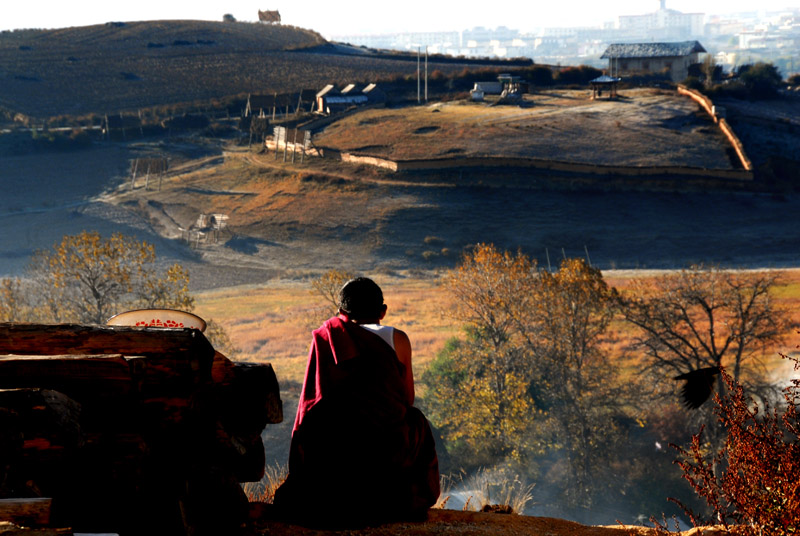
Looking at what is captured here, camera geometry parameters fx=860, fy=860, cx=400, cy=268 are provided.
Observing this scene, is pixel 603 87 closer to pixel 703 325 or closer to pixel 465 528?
pixel 703 325

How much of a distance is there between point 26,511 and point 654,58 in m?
92.7

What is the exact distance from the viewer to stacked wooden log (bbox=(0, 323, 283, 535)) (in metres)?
3.80

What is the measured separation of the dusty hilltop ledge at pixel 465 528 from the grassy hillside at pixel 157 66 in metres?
77.9

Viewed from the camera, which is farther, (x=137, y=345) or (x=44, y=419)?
(x=137, y=345)

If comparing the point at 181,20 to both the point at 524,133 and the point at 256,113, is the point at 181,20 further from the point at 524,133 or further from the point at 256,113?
the point at 524,133

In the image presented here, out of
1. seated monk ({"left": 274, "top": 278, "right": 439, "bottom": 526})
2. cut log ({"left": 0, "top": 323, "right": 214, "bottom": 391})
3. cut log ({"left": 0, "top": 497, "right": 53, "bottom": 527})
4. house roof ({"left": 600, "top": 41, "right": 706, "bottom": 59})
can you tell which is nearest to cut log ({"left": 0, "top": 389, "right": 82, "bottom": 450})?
cut log ({"left": 0, "top": 497, "right": 53, "bottom": 527})

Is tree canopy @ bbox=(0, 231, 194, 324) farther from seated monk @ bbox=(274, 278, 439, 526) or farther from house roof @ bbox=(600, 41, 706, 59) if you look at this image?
house roof @ bbox=(600, 41, 706, 59)

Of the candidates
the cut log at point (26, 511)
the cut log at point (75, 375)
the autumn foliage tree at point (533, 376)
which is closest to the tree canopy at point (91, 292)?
the autumn foliage tree at point (533, 376)

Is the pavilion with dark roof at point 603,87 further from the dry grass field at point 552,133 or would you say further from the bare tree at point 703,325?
the bare tree at point 703,325

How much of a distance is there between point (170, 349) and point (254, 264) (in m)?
40.4

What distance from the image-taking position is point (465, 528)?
17.3 feet

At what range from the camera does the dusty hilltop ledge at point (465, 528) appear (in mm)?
4984

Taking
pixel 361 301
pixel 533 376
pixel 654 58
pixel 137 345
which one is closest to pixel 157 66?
pixel 654 58

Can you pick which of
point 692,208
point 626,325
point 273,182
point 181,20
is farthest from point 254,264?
point 181,20
